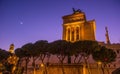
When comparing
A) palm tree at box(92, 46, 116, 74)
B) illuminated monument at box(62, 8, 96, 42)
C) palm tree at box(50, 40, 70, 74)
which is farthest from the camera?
illuminated monument at box(62, 8, 96, 42)

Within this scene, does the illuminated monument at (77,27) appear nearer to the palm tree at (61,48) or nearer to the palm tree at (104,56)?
the palm tree at (61,48)

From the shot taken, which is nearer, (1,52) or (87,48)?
(87,48)

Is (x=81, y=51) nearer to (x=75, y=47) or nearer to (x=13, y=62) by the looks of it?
(x=75, y=47)

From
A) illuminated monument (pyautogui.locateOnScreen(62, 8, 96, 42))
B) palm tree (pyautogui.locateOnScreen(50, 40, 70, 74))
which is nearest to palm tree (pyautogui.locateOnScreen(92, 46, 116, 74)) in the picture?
palm tree (pyautogui.locateOnScreen(50, 40, 70, 74))

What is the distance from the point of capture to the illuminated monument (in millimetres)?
54800

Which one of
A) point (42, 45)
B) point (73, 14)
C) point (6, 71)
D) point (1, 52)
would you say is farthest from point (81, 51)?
point (73, 14)

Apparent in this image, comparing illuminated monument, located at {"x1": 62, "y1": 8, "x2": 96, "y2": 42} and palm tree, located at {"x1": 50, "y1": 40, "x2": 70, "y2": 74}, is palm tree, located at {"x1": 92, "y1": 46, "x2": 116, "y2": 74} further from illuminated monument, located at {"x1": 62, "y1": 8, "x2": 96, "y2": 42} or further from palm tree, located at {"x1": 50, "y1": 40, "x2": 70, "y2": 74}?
illuminated monument, located at {"x1": 62, "y1": 8, "x2": 96, "y2": 42}

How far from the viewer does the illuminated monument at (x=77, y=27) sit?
54.8 metres

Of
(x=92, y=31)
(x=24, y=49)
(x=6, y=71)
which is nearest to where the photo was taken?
(x=6, y=71)

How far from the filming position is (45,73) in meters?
34.5

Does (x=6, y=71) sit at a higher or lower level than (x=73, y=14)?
lower

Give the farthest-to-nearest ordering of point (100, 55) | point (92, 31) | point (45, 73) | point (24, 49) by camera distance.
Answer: point (92, 31), point (24, 49), point (45, 73), point (100, 55)

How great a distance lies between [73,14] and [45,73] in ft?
96.1

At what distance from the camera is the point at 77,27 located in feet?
187
